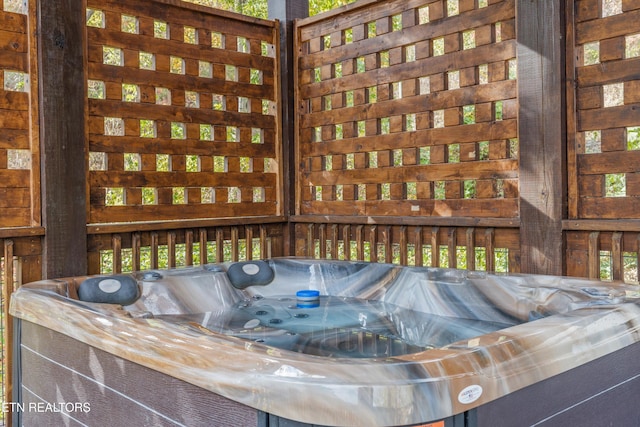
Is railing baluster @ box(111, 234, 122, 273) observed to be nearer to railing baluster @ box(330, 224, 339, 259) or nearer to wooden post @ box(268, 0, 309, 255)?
wooden post @ box(268, 0, 309, 255)

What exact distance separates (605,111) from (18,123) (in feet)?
7.99

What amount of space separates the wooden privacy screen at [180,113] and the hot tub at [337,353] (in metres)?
0.59

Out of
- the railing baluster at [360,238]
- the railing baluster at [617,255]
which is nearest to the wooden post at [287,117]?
the railing baluster at [360,238]

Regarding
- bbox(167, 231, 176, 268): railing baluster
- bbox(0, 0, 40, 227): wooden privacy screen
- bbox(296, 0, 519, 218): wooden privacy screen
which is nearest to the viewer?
bbox(0, 0, 40, 227): wooden privacy screen

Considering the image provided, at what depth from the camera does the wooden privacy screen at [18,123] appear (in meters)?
2.48

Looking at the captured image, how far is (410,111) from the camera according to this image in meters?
2.91

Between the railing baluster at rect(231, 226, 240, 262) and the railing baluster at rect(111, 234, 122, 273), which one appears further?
the railing baluster at rect(231, 226, 240, 262)

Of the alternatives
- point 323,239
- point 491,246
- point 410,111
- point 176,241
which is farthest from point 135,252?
point 491,246

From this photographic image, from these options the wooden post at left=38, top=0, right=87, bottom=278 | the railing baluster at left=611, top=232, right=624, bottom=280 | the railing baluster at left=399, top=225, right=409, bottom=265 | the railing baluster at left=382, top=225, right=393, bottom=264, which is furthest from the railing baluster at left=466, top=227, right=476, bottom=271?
the wooden post at left=38, top=0, right=87, bottom=278

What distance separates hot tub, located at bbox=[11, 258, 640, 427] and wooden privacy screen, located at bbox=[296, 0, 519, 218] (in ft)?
1.67

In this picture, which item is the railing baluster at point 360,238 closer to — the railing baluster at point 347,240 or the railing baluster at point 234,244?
the railing baluster at point 347,240

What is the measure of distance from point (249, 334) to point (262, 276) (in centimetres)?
72

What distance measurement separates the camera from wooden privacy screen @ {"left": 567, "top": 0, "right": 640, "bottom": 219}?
7.13 feet

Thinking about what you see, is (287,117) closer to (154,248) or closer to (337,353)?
(154,248)
